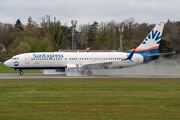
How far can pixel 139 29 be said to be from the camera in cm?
9825

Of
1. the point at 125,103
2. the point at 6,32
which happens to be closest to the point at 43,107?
the point at 125,103

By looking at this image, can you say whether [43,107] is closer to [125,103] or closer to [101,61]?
[125,103]

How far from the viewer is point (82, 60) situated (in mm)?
34500

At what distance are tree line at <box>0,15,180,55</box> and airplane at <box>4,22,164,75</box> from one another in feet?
91.8

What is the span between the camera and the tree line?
226ft

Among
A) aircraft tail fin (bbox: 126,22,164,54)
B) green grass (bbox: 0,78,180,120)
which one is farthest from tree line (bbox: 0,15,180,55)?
green grass (bbox: 0,78,180,120)

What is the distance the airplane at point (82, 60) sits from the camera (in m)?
32.7

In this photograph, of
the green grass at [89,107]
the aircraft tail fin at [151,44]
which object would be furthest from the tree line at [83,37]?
the green grass at [89,107]

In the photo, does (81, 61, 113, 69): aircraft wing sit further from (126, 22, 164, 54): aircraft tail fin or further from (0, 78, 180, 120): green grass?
(0, 78, 180, 120): green grass

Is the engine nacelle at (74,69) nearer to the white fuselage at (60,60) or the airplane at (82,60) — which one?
the airplane at (82,60)

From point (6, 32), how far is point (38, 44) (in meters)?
35.9

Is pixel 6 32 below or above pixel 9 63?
above

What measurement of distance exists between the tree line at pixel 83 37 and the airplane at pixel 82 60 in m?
28.0

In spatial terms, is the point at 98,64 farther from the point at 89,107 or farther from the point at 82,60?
the point at 89,107
